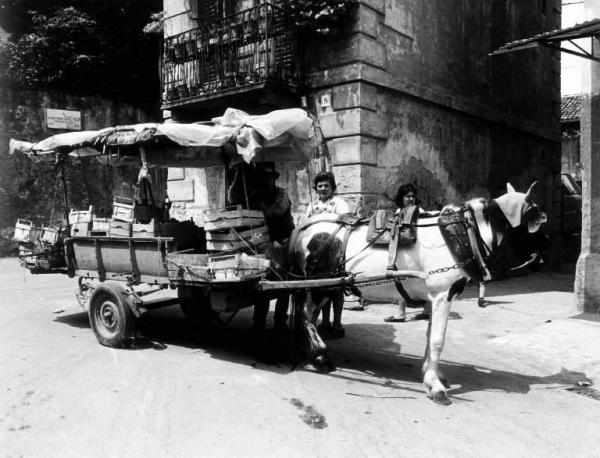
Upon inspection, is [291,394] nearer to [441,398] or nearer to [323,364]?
[323,364]

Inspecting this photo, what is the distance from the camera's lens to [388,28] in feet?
33.5

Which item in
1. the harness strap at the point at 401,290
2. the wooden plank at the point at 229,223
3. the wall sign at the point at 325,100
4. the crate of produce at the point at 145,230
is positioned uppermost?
the wall sign at the point at 325,100

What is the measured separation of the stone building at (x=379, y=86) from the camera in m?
9.66

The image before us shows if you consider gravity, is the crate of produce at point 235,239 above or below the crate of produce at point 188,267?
above

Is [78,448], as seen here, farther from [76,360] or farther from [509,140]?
[509,140]

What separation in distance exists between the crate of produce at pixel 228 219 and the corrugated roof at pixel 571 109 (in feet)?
70.1

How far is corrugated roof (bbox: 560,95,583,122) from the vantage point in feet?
77.8

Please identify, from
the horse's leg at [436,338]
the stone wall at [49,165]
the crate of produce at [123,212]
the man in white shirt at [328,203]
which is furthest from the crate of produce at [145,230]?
the stone wall at [49,165]

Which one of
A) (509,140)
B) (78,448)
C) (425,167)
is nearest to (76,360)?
(78,448)

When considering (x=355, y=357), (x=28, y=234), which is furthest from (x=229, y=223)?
(x=28, y=234)

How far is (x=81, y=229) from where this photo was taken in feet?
23.6

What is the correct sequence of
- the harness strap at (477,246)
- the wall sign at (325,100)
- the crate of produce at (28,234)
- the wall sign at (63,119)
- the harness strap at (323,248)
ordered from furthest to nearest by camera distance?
1. the wall sign at (63,119)
2. the wall sign at (325,100)
3. the crate of produce at (28,234)
4. the harness strap at (323,248)
5. the harness strap at (477,246)

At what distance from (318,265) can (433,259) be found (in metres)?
1.24

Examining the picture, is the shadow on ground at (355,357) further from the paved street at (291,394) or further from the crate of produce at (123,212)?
the crate of produce at (123,212)
